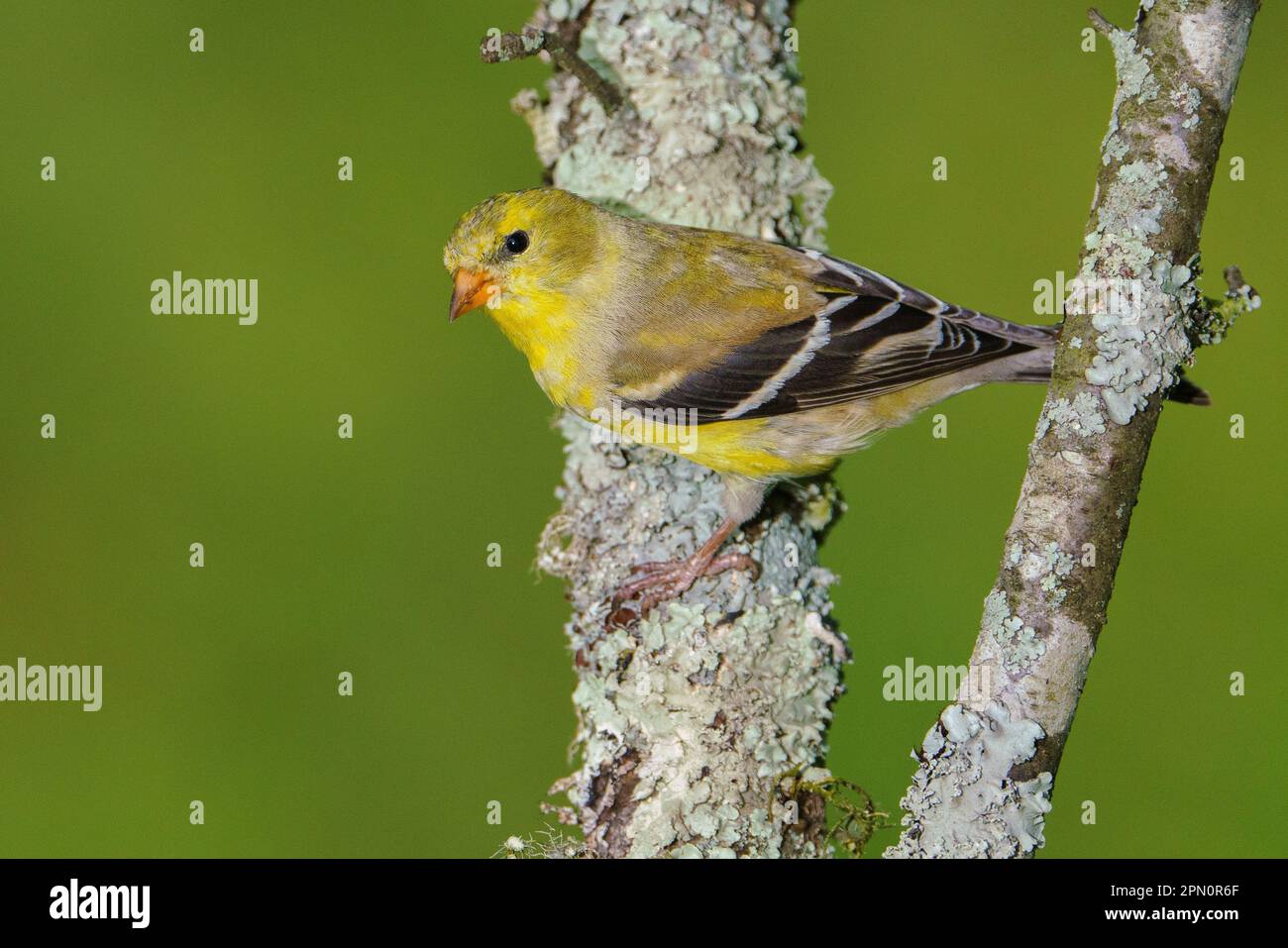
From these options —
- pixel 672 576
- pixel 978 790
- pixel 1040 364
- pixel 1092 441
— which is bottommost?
pixel 978 790

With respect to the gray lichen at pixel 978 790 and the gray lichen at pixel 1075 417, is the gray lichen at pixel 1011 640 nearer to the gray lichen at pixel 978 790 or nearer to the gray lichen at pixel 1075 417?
the gray lichen at pixel 978 790

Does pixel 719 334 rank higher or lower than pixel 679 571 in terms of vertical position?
higher

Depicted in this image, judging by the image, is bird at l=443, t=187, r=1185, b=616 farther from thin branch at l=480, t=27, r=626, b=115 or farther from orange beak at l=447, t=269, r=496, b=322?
thin branch at l=480, t=27, r=626, b=115

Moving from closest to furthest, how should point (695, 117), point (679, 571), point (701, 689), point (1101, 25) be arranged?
point (1101, 25) → point (701, 689) → point (679, 571) → point (695, 117)

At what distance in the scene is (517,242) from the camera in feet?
8.82

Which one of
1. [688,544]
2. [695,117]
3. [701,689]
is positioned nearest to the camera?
[701,689]

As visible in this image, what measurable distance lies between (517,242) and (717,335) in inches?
20.9

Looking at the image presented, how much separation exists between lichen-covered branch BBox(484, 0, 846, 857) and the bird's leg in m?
0.03

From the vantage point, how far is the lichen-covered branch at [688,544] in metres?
2.28

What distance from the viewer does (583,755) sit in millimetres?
2406

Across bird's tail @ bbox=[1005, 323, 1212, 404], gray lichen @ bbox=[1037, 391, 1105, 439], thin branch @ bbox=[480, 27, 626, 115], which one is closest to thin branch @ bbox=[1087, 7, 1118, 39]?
gray lichen @ bbox=[1037, 391, 1105, 439]

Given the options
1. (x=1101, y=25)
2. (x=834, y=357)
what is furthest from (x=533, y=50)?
(x=1101, y=25)

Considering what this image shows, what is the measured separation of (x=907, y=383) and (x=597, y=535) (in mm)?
833

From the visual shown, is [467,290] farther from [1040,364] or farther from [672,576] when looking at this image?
[1040,364]
